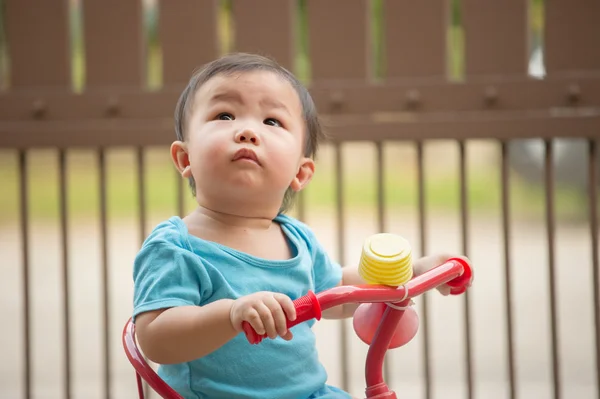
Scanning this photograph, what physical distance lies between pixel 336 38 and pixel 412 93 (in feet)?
0.93

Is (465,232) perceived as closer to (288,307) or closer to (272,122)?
(272,122)

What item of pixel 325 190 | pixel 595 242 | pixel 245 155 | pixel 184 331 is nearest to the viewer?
pixel 184 331

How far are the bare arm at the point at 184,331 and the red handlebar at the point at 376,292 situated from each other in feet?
0.19

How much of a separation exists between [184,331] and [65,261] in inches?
53.2

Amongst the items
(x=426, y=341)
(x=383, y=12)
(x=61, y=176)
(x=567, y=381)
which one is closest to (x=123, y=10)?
(x=61, y=176)

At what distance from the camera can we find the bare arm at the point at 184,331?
46.7 inches

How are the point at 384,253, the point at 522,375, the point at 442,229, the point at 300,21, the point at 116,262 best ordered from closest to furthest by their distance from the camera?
the point at 384,253 → the point at 300,21 → the point at 522,375 → the point at 116,262 → the point at 442,229

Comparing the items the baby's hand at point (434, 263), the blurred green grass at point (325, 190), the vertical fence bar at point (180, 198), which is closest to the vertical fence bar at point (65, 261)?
the vertical fence bar at point (180, 198)

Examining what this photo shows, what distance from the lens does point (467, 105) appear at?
2.30 m

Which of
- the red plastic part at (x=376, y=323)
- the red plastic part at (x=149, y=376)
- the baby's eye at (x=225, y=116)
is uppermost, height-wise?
the baby's eye at (x=225, y=116)

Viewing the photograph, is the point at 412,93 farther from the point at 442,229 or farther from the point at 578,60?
the point at 442,229

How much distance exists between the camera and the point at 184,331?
1.22 m

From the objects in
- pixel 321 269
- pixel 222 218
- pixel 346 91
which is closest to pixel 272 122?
pixel 222 218

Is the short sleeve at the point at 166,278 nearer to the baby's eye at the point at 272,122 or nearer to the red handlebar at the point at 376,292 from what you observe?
the red handlebar at the point at 376,292
